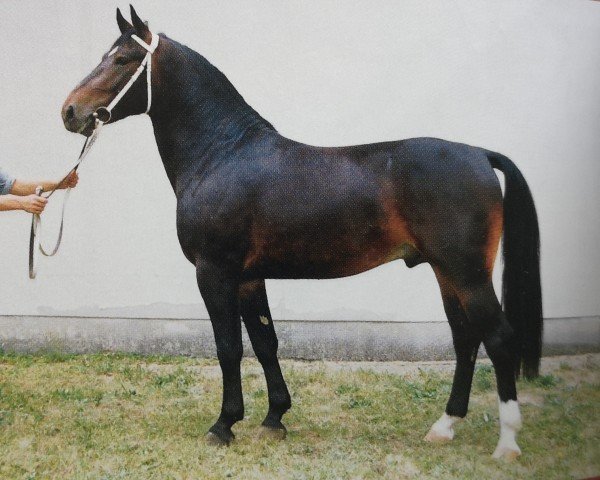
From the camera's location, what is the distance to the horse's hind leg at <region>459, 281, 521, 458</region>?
2.81m

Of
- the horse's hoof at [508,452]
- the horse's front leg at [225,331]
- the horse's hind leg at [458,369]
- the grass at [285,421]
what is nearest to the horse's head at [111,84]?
the horse's front leg at [225,331]

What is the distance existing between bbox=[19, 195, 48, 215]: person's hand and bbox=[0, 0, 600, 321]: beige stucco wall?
1.87 ft

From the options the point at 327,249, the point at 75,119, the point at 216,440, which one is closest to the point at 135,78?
the point at 75,119

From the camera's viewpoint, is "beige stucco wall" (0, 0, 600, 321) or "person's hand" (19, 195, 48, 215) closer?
"person's hand" (19, 195, 48, 215)

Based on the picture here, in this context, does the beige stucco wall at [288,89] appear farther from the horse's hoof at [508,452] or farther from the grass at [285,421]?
the horse's hoof at [508,452]

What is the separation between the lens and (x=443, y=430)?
10.3ft

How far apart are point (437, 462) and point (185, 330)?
5.15 ft

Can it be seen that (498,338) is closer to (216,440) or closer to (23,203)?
(216,440)

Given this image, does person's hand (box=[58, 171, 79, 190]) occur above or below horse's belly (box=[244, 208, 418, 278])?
above

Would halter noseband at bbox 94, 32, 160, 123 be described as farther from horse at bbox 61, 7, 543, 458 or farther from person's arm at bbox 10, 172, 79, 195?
person's arm at bbox 10, 172, 79, 195

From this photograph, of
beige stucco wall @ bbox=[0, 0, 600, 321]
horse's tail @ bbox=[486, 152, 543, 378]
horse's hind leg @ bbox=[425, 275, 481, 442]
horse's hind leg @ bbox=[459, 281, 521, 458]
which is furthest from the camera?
beige stucco wall @ bbox=[0, 0, 600, 321]

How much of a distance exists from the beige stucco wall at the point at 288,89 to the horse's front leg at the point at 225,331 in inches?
28.5

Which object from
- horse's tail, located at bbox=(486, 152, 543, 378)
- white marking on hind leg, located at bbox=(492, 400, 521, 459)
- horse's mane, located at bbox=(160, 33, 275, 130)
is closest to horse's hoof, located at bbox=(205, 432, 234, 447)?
white marking on hind leg, located at bbox=(492, 400, 521, 459)

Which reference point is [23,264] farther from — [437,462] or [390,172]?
[437,462]
